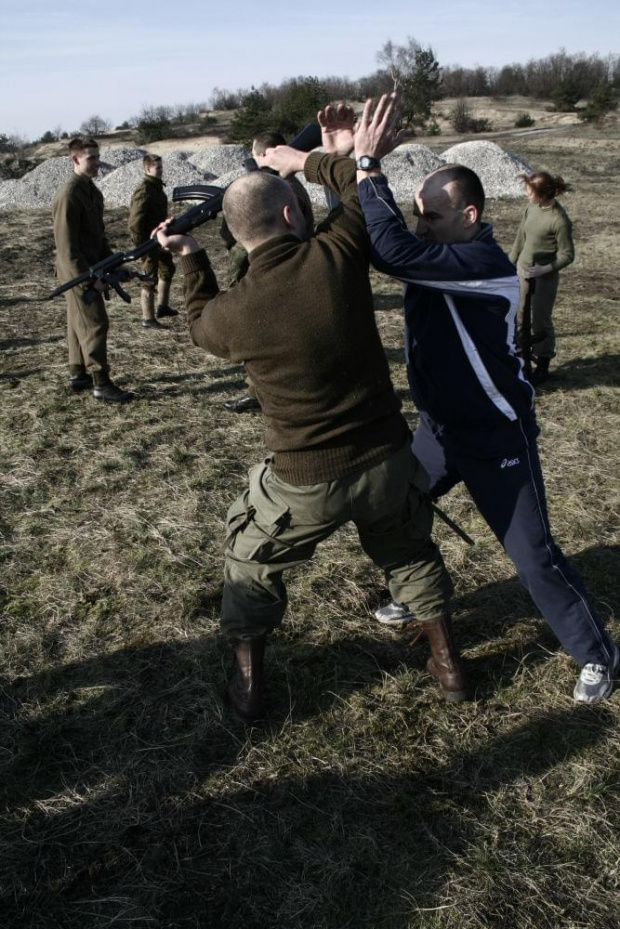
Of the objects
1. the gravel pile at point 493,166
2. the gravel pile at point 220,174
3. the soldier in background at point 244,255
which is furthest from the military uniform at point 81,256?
the gravel pile at point 493,166

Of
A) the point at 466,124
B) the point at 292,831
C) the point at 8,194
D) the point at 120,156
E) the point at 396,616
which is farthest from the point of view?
the point at 466,124

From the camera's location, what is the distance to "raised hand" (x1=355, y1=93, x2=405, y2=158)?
239 centimetres

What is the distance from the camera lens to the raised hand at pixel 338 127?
2.71 m

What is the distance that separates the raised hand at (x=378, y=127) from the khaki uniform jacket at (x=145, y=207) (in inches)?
266

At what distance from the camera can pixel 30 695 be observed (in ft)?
10.4

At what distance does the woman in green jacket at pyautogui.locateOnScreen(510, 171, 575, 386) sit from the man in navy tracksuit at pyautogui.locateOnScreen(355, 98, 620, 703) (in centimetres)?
403

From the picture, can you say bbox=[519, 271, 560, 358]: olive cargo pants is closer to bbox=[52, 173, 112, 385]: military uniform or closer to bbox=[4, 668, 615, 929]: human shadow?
bbox=[52, 173, 112, 385]: military uniform

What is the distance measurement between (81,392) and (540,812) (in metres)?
5.53

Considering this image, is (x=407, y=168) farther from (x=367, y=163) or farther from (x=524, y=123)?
(x=524, y=123)

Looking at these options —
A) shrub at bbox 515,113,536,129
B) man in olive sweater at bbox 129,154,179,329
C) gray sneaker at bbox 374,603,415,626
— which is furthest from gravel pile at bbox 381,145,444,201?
shrub at bbox 515,113,536,129

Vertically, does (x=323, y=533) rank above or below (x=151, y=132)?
below

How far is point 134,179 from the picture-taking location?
1883 cm

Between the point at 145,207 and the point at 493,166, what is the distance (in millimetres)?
13719

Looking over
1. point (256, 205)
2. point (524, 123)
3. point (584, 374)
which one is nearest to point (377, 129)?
point (256, 205)
